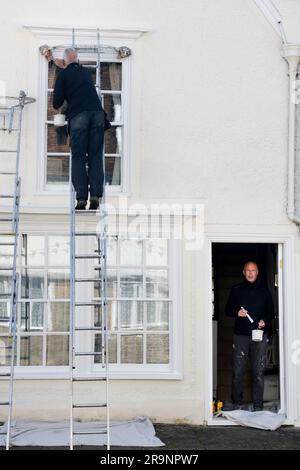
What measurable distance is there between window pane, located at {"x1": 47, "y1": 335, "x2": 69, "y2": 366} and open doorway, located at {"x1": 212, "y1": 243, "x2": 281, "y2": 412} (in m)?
2.28

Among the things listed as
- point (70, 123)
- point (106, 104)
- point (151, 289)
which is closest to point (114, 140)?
point (106, 104)

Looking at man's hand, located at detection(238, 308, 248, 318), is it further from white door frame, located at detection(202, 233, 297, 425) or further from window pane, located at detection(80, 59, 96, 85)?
window pane, located at detection(80, 59, 96, 85)

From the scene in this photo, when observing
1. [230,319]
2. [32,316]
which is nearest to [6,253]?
[32,316]

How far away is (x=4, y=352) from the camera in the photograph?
35.6 ft

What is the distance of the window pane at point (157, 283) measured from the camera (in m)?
11.1

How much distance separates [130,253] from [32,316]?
1.52m

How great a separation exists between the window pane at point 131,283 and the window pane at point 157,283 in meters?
0.11

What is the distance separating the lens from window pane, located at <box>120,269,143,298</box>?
11102 millimetres

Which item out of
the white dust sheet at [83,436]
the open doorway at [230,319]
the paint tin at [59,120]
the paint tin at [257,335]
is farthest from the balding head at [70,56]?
the white dust sheet at [83,436]

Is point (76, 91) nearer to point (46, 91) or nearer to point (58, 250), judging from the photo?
point (46, 91)

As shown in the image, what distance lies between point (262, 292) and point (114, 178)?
2514 millimetres

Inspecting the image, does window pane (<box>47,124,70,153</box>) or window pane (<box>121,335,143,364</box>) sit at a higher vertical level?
window pane (<box>47,124,70,153</box>)

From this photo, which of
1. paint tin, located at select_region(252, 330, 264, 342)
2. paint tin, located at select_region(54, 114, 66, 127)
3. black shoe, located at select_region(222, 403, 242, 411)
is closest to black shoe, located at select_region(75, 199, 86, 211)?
paint tin, located at select_region(54, 114, 66, 127)

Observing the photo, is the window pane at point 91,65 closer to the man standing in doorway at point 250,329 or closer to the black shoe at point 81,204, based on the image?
the black shoe at point 81,204
